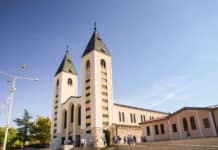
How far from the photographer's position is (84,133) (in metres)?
37.2

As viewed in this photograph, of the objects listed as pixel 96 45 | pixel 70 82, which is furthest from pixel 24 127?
pixel 96 45

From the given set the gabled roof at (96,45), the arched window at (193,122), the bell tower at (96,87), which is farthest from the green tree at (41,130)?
the arched window at (193,122)

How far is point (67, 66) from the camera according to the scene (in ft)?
175

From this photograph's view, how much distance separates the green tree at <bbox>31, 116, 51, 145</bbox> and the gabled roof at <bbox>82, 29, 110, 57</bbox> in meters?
24.7

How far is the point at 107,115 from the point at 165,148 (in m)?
20.9

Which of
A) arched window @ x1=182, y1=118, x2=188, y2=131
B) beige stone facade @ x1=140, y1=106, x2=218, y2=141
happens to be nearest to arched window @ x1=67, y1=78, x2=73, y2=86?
beige stone facade @ x1=140, y1=106, x2=218, y2=141

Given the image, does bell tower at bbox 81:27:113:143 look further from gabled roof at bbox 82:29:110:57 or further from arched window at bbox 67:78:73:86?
arched window at bbox 67:78:73:86

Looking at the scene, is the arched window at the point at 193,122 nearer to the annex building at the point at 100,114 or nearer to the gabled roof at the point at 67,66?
the annex building at the point at 100,114

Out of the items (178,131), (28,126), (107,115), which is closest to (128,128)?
(107,115)

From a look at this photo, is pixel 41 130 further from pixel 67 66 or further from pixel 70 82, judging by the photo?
pixel 67 66

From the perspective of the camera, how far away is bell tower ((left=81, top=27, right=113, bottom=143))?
3609 centimetres

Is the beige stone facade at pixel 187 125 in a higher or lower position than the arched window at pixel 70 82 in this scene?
lower

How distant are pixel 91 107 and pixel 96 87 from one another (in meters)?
4.15

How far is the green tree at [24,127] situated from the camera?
181ft
